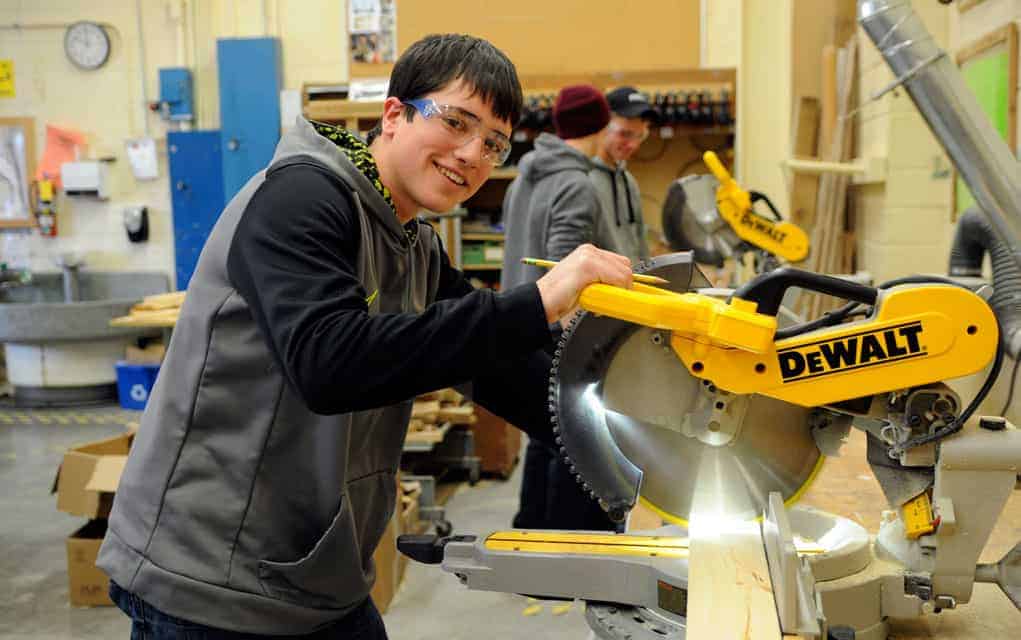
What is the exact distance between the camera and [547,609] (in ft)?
10.2

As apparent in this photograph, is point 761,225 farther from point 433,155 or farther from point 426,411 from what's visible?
point 433,155

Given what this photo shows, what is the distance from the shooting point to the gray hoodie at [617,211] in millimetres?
2862

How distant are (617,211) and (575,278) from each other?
2.07m

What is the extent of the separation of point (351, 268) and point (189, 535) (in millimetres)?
366

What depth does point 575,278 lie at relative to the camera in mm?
1017

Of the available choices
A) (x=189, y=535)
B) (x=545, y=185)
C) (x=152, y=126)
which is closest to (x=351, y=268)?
(x=189, y=535)

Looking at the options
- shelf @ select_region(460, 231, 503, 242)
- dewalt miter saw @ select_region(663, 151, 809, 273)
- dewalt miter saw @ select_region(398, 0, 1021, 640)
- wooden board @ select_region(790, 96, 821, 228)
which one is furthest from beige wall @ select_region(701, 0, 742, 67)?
dewalt miter saw @ select_region(398, 0, 1021, 640)

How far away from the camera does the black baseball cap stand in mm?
3010

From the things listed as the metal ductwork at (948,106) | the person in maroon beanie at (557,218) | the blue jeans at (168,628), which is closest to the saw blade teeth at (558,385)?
the blue jeans at (168,628)

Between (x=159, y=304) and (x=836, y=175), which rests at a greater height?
(x=836, y=175)

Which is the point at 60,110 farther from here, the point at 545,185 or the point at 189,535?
the point at 189,535

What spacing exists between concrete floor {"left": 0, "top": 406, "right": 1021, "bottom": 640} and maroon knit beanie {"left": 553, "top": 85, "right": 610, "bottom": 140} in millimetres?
1239

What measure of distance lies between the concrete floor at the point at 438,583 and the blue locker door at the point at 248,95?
2.13 metres

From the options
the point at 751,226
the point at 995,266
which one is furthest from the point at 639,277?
the point at 751,226
